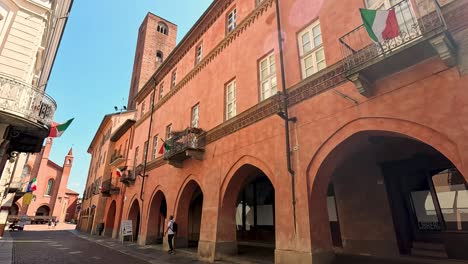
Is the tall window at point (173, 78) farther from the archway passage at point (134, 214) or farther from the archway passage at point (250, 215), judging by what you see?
the archway passage at point (134, 214)

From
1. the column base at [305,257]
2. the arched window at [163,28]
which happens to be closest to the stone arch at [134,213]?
the column base at [305,257]

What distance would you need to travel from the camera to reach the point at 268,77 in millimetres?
10555

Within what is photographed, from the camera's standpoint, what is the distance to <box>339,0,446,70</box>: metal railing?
5505mm

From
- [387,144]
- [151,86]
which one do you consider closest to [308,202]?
[387,144]

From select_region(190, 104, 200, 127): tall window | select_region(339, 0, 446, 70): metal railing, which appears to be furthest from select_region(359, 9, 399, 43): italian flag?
select_region(190, 104, 200, 127): tall window

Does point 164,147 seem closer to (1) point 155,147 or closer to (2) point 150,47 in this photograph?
(1) point 155,147

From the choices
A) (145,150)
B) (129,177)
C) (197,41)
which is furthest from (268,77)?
(129,177)

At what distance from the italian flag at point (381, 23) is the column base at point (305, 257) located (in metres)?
5.52

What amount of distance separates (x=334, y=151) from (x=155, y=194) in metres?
13.2

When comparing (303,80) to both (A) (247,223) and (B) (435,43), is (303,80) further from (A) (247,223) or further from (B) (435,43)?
(A) (247,223)

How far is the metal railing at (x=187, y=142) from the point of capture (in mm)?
13008

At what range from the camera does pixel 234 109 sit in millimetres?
11992

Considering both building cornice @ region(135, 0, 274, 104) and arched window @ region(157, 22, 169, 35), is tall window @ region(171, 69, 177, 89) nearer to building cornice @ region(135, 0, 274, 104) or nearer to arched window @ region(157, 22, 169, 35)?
building cornice @ region(135, 0, 274, 104)

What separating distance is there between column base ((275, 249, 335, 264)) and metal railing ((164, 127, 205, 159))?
→ 267 inches
